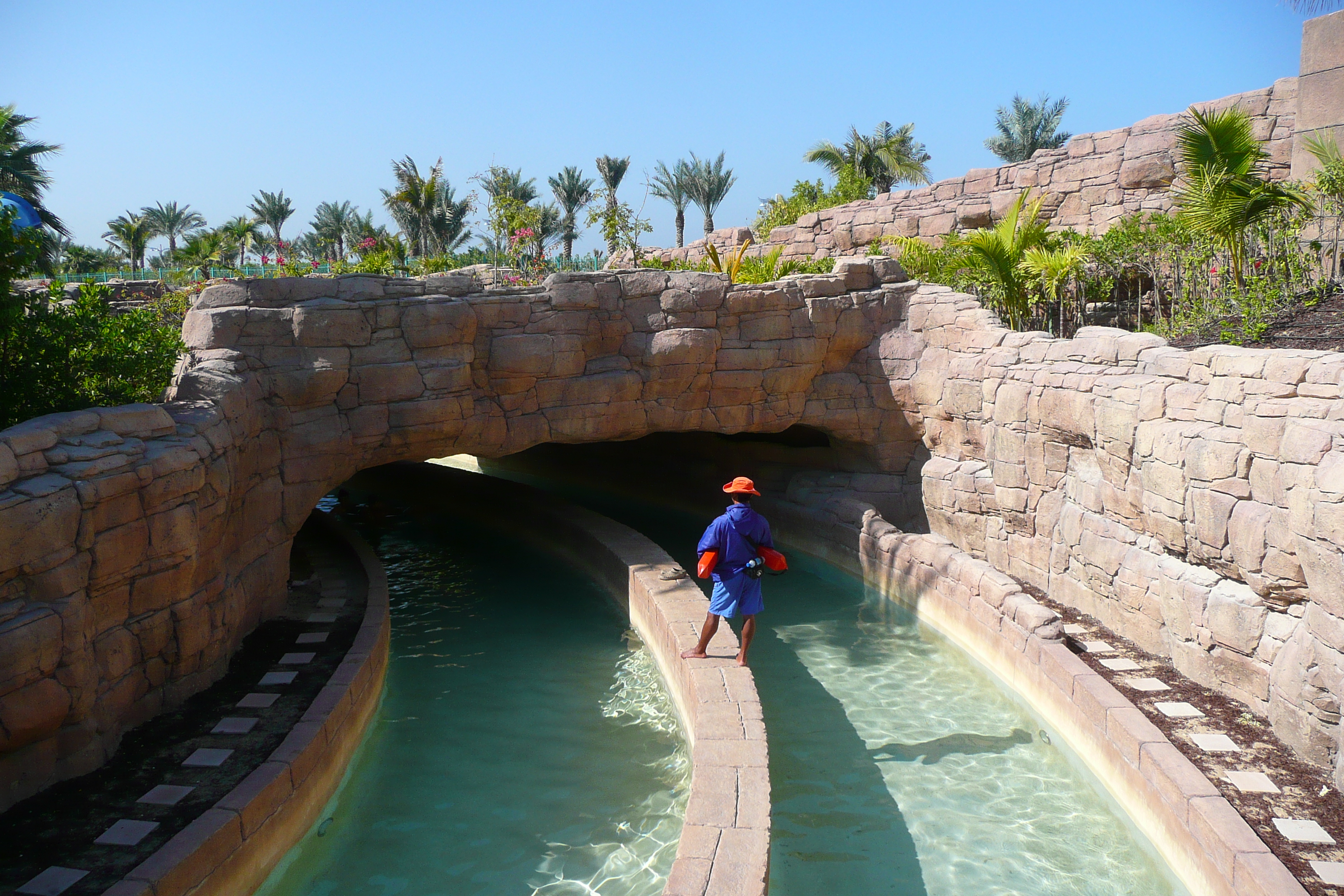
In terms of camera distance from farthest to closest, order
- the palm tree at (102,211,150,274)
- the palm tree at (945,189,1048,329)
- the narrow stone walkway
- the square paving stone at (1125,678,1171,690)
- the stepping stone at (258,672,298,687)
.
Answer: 1. the palm tree at (102,211,150,274)
2. the palm tree at (945,189,1048,329)
3. the stepping stone at (258,672,298,687)
4. the square paving stone at (1125,678,1171,690)
5. the narrow stone walkway

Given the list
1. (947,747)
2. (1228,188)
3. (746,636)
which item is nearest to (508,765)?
(746,636)

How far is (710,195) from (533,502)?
27.2m

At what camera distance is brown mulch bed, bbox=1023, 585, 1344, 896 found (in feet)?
15.1

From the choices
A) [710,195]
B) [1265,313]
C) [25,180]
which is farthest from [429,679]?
[710,195]

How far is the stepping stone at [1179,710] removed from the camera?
6.13 meters

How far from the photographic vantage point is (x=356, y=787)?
6312 millimetres

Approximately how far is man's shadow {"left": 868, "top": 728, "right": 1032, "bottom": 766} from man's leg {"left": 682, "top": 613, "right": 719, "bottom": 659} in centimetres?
148

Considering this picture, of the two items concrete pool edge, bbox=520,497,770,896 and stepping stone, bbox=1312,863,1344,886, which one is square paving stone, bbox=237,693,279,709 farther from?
stepping stone, bbox=1312,863,1344,886

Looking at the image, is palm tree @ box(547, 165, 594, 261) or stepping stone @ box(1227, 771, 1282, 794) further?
palm tree @ box(547, 165, 594, 261)

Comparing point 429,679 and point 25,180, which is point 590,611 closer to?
point 429,679

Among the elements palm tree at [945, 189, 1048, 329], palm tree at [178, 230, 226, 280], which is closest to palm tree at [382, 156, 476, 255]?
palm tree at [178, 230, 226, 280]

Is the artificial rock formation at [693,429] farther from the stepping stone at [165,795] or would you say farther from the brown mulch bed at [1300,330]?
the brown mulch bed at [1300,330]

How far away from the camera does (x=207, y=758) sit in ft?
18.2

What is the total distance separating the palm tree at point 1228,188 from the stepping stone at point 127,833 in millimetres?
10255
